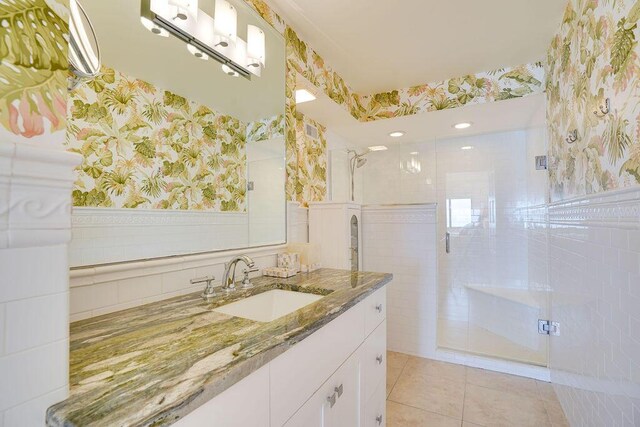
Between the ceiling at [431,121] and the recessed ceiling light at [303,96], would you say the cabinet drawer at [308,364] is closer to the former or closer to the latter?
the recessed ceiling light at [303,96]

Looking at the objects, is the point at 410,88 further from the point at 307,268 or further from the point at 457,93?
the point at 307,268

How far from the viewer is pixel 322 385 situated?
1003 mm

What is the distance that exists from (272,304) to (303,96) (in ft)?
4.67

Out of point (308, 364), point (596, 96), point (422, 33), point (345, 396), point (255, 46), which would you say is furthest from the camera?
point (422, 33)

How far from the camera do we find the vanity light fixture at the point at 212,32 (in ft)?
3.86

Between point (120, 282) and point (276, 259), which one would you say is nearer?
point (120, 282)

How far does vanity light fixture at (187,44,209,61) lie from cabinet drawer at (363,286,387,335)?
4.44ft

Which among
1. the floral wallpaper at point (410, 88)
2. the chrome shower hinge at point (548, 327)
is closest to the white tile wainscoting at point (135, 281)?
the floral wallpaper at point (410, 88)

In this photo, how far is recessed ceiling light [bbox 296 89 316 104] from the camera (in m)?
2.02

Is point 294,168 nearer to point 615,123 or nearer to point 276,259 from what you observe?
point 276,259

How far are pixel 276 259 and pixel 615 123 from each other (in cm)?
166

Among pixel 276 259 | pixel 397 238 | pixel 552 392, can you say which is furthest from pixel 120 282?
pixel 552 392

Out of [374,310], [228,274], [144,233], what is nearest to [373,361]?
[374,310]

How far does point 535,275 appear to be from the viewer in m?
2.71
